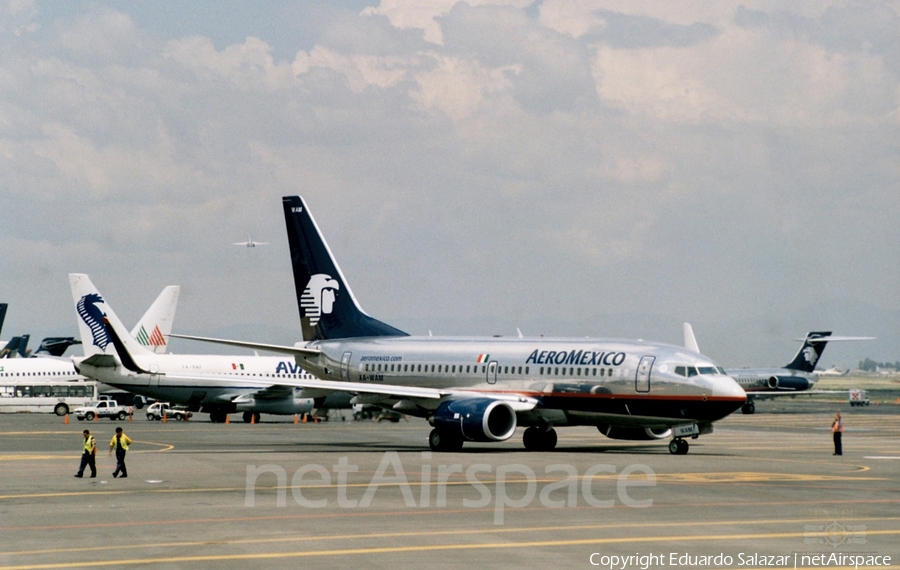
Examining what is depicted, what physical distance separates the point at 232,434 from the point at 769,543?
51.7 metres

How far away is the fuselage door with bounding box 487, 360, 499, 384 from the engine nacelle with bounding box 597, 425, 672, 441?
5.16m

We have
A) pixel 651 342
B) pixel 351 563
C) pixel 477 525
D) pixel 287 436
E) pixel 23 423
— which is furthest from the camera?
pixel 23 423

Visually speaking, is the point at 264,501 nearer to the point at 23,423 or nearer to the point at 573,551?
the point at 573,551

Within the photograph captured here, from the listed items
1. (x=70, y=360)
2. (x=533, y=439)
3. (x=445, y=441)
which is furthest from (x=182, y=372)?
(x=533, y=439)

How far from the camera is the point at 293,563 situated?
71.1 feet

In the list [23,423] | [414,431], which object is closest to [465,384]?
[414,431]

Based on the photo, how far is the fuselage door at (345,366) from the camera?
6041 cm

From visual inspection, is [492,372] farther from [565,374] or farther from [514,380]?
[565,374]

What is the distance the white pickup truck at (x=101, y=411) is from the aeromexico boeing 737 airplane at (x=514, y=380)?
43817 mm

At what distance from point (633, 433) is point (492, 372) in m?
7.06

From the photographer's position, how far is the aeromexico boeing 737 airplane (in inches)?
1946

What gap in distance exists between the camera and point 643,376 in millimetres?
49688

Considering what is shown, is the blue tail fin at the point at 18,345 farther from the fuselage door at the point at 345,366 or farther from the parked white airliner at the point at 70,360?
the fuselage door at the point at 345,366

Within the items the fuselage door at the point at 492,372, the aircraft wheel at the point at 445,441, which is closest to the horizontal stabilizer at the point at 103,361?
the aircraft wheel at the point at 445,441
